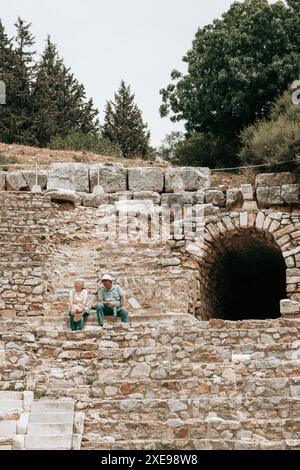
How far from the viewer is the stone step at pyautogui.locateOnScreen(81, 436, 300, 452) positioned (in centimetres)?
1214

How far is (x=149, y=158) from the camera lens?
33125mm

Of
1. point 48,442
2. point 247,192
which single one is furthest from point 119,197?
point 48,442

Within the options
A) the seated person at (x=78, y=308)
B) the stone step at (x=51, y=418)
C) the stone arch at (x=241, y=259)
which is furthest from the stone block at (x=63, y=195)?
the stone step at (x=51, y=418)

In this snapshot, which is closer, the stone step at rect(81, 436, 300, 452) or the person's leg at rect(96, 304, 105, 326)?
the stone step at rect(81, 436, 300, 452)

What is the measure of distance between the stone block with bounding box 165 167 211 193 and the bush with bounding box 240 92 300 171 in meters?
1.77

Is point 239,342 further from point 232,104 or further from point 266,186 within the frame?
point 232,104

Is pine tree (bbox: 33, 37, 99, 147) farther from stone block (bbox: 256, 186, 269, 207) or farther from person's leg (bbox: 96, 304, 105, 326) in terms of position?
person's leg (bbox: 96, 304, 105, 326)

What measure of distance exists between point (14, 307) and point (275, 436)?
24.8 feet

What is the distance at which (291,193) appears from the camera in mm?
21781

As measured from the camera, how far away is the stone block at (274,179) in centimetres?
2222

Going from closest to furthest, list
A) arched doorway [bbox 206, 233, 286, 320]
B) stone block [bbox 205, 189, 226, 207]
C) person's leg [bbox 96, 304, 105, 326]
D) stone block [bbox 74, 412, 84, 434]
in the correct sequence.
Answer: stone block [bbox 74, 412, 84, 434], person's leg [bbox 96, 304, 105, 326], arched doorway [bbox 206, 233, 286, 320], stone block [bbox 205, 189, 226, 207]

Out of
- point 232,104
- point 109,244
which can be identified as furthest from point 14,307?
point 232,104

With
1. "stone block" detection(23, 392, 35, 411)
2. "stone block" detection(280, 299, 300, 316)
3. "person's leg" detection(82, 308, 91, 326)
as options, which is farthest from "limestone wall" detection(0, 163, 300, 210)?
"stone block" detection(23, 392, 35, 411)

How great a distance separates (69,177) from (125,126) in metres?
12.1
